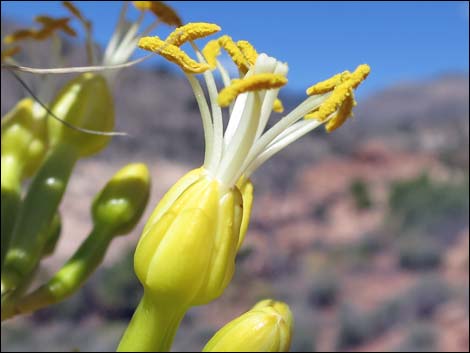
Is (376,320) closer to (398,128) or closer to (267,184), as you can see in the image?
(267,184)

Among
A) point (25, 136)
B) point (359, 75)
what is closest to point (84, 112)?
point (25, 136)

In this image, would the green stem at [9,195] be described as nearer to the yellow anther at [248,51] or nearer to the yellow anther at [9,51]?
the yellow anther at [9,51]

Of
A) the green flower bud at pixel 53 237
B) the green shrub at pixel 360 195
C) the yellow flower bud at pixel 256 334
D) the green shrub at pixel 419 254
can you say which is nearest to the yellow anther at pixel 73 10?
the green flower bud at pixel 53 237

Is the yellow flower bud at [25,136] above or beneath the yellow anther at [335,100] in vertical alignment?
above

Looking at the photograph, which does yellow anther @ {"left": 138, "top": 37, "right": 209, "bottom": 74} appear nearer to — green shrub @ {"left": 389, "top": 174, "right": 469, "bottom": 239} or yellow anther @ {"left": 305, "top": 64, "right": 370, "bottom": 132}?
yellow anther @ {"left": 305, "top": 64, "right": 370, "bottom": 132}

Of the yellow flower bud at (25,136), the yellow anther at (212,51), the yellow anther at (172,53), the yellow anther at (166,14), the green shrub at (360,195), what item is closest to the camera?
the yellow anther at (172,53)
